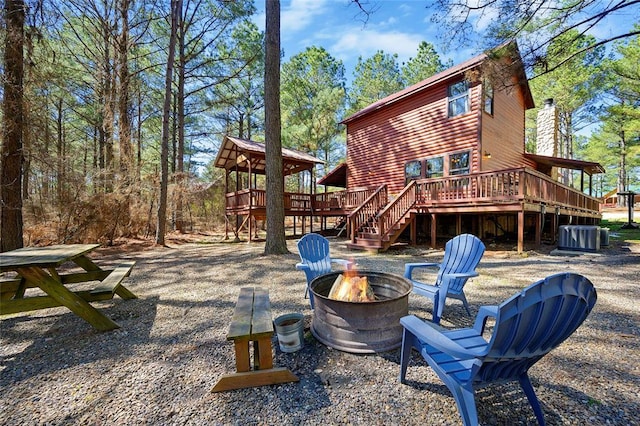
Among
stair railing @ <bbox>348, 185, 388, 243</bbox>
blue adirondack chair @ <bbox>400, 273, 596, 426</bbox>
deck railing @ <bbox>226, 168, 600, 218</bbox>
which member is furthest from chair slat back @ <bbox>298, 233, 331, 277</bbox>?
stair railing @ <bbox>348, 185, 388, 243</bbox>

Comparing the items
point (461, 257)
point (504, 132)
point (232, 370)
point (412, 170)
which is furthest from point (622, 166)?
point (232, 370)

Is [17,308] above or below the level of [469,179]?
below

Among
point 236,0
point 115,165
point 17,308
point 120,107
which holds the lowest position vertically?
point 17,308

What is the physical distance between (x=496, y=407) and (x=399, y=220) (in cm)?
725

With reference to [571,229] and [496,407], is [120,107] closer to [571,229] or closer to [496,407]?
[496,407]

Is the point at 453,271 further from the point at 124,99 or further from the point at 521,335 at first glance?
the point at 124,99

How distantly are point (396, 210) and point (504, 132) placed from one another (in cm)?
675

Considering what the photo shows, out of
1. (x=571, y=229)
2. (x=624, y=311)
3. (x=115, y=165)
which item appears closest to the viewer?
(x=624, y=311)

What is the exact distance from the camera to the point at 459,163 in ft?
34.9

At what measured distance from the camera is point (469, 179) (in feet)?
27.5

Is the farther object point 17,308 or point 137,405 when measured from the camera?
point 17,308

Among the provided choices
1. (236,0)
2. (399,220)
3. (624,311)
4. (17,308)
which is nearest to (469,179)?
(399,220)

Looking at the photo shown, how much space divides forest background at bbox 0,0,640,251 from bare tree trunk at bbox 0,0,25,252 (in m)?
0.03

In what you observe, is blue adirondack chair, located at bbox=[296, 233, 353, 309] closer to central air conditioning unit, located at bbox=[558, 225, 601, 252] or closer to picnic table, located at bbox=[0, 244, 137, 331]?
picnic table, located at bbox=[0, 244, 137, 331]
